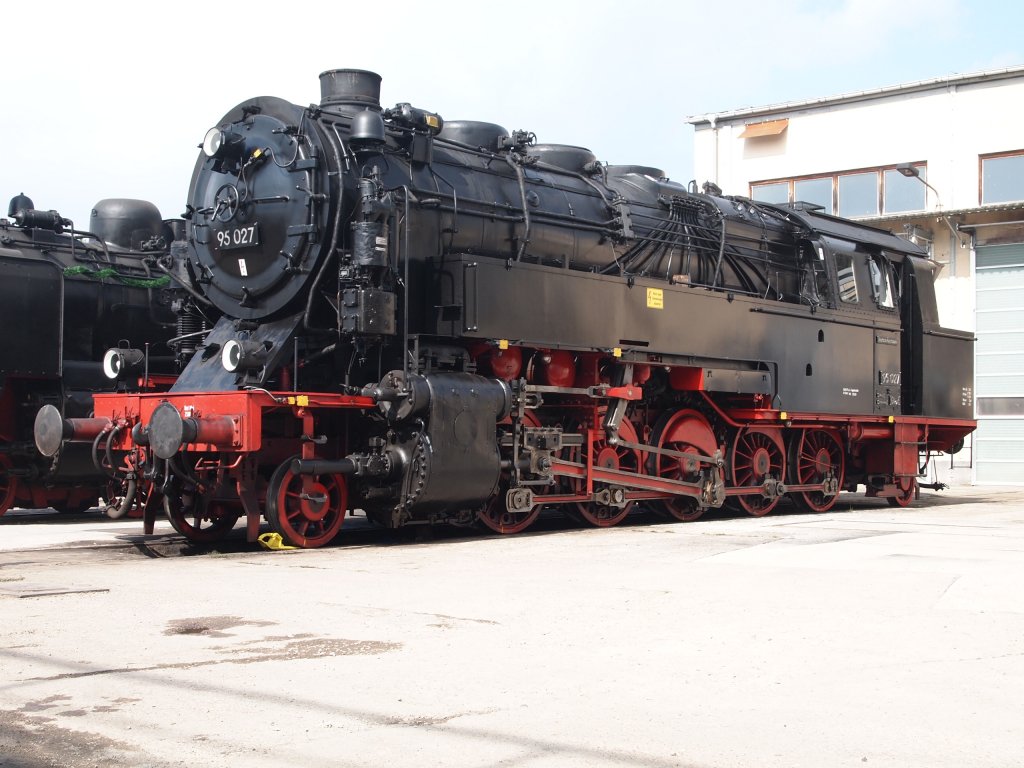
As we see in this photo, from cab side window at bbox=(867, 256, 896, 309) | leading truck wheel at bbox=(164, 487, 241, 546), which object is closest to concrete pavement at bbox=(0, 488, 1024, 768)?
leading truck wheel at bbox=(164, 487, 241, 546)

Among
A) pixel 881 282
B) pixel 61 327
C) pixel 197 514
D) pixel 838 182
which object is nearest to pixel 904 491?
pixel 881 282

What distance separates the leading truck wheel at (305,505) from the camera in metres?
9.61

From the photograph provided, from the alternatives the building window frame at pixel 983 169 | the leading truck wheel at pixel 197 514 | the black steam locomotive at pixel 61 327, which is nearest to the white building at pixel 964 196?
the building window frame at pixel 983 169

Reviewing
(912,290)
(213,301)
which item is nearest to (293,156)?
(213,301)

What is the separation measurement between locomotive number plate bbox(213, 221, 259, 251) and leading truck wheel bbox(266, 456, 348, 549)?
2.20m

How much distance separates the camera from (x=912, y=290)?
1661cm

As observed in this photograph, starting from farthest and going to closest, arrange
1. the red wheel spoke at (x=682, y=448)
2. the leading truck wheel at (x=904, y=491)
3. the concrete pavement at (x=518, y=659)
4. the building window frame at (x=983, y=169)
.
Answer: the building window frame at (x=983, y=169) → the leading truck wheel at (x=904, y=491) → the red wheel spoke at (x=682, y=448) → the concrete pavement at (x=518, y=659)

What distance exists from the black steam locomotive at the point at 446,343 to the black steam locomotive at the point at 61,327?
297 centimetres

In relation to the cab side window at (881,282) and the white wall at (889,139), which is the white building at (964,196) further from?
the cab side window at (881,282)

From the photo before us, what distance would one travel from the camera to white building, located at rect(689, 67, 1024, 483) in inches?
944

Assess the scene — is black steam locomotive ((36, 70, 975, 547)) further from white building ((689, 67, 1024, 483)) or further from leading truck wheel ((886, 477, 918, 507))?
white building ((689, 67, 1024, 483))

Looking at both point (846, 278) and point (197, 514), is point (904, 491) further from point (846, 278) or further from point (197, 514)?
point (197, 514)

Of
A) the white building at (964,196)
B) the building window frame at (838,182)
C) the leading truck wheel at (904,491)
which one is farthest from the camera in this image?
the building window frame at (838,182)

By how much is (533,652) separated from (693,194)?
10.2 metres
